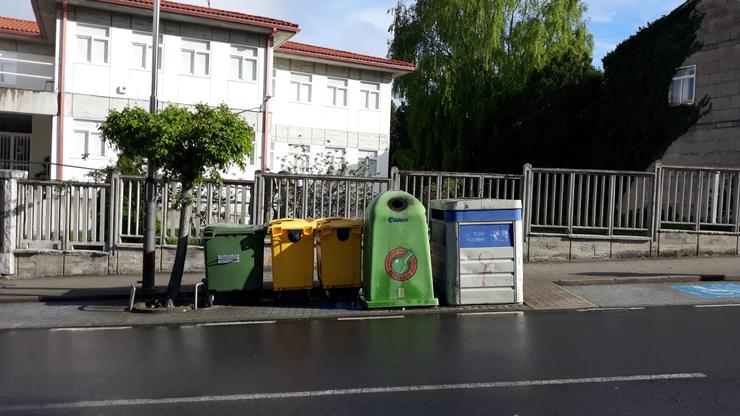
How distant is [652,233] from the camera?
13023mm

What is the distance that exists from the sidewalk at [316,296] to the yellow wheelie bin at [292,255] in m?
0.37

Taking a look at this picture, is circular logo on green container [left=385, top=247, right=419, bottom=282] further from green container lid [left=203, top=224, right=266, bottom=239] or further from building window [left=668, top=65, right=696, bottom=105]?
building window [left=668, top=65, right=696, bottom=105]

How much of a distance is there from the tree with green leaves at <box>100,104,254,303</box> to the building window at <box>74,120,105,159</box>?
12.3 m

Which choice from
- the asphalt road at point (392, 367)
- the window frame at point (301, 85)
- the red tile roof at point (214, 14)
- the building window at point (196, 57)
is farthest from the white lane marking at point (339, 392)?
the window frame at point (301, 85)

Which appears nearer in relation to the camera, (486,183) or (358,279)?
(358,279)

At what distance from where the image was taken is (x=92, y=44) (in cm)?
2019

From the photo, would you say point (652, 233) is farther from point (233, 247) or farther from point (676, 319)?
point (233, 247)

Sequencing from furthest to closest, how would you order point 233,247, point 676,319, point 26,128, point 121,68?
1. point 26,128
2. point 121,68
3. point 233,247
4. point 676,319

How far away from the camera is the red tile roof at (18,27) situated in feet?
76.3

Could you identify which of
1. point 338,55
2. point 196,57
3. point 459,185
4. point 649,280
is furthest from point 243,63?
point 649,280

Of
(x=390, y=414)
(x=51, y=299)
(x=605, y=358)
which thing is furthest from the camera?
(x=51, y=299)

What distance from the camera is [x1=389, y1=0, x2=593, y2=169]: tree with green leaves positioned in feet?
85.9

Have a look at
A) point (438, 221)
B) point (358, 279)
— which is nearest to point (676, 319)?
point (438, 221)

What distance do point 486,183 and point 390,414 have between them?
8570 mm
